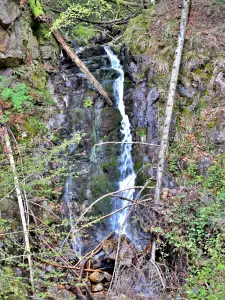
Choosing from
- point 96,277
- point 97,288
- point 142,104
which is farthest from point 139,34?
point 97,288

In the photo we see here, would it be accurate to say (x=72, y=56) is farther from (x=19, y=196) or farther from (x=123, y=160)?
(x=19, y=196)

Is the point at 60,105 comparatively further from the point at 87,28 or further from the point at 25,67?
the point at 87,28

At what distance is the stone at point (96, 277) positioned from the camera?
5.25m

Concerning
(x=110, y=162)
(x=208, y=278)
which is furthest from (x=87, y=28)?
(x=208, y=278)

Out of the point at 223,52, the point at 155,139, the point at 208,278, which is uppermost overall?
the point at 223,52

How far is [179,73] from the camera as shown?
6.85 metres

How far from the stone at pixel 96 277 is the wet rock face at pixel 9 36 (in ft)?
19.0

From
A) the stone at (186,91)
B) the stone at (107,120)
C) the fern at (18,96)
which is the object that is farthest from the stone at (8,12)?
the stone at (186,91)

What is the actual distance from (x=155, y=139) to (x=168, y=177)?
1.15 meters

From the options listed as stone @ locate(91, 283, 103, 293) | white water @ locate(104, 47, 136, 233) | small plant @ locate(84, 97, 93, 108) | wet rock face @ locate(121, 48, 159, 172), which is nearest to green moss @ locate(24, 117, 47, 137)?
small plant @ locate(84, 97, 93, 108)

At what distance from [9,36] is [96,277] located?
6526 millimetres

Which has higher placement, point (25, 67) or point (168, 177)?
point (25, 67)

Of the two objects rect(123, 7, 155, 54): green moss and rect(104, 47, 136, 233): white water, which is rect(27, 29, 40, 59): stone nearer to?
rect(104, 47, 136, 233): white water

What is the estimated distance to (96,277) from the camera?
17.3ft
